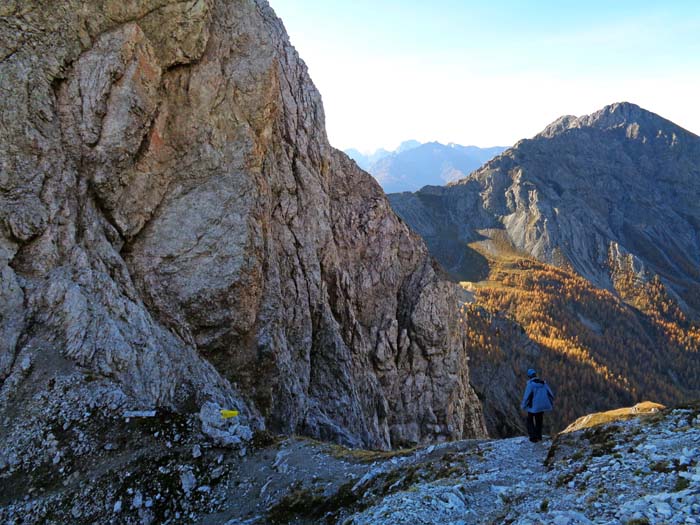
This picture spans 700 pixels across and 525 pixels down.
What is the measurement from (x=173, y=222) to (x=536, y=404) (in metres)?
23.8

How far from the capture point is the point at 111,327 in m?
21.4

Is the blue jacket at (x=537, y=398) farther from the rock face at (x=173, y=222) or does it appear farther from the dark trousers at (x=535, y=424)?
the rock face at (x=173, y=222)

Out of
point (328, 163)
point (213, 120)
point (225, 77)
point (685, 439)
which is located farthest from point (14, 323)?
point (328, 163)

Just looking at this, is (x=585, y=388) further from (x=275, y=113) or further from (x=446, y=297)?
(x=275, y=113)

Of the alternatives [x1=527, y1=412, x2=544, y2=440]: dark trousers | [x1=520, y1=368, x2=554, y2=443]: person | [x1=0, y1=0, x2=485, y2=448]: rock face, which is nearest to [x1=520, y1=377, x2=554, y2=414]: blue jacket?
[x1=520, y1=368, x2=554, y2=443]: person

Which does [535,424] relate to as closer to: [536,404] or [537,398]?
[536,404]

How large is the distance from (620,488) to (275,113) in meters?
31.5

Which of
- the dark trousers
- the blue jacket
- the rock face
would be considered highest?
the rock face

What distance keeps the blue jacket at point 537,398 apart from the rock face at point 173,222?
15652mm

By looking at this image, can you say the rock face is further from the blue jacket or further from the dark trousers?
the blue jacket

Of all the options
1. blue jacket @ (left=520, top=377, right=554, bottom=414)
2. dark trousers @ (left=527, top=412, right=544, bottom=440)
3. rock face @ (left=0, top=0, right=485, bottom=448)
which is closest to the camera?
dark trousers @ (left=527, top=412, right=544, bottom=440)

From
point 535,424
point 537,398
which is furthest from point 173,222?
point 535,424

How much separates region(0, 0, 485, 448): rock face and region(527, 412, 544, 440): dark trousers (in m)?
15.5

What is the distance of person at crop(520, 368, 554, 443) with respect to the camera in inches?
722
